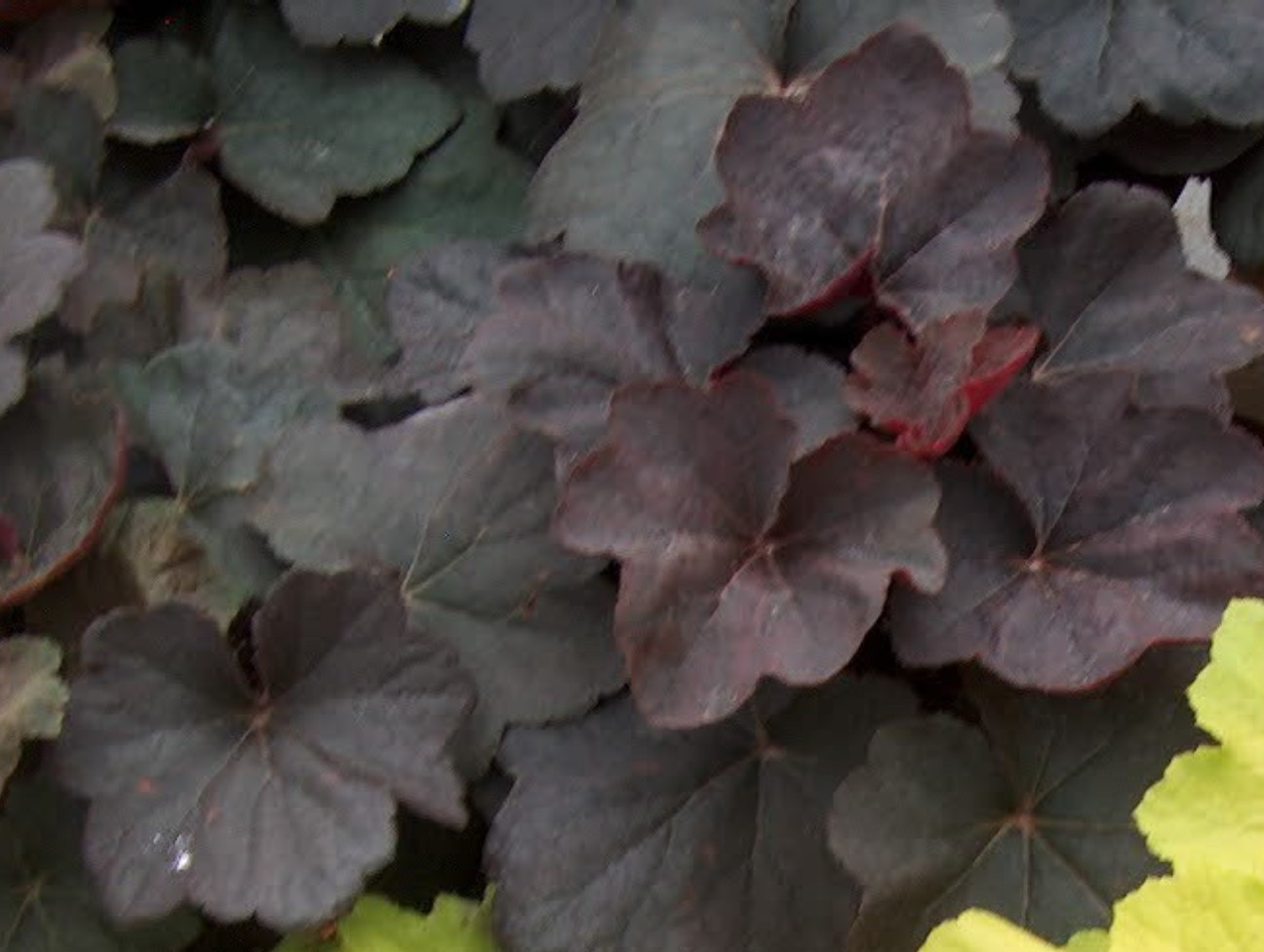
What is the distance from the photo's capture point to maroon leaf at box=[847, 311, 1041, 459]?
0.69 meters

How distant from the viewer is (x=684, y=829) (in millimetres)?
749

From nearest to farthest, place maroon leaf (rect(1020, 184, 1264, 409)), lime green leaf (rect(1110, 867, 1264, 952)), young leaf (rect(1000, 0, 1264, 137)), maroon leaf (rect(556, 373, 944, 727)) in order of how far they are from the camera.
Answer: lime green leaf (rect(1110, 867, 1264, 952)), maroon leaf (rect(556, 373, 944, 727)), maroon leaf (rect(1020, 184, 1264, 409)), young leaf (rect(1000, 0, 1264, 137))

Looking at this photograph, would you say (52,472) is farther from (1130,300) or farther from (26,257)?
(1130,300)

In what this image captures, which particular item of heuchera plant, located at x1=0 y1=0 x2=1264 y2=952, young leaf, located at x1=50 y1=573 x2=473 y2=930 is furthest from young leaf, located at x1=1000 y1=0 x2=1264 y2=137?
young leaf, located at x1=50 y1=573 x2=473 y2=930

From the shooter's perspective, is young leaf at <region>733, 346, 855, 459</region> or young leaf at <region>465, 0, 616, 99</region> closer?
young leaf at <region>733, 346, 855, 459</region>

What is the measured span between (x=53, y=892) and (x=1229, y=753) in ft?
1.68

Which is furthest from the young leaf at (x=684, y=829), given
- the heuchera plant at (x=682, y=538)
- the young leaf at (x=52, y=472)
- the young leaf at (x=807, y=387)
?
the young leaf at (x=52, y=472)

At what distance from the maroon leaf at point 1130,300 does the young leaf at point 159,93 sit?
490 millimetres

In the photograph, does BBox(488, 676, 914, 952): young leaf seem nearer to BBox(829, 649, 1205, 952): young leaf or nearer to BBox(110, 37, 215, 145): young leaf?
BBox(829, 649, 1205, 952): young leaf

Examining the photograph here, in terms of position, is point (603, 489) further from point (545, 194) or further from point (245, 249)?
point (245, 249)

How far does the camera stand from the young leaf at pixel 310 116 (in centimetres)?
97

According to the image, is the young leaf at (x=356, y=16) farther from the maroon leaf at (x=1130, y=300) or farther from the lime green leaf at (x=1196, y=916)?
the lime green leaf at (x=1196, y=916)

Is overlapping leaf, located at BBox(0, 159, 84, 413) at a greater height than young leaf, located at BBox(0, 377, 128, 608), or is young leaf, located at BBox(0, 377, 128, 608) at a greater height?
overlapping leaf, located at BBox(0, 159, 84, 413)

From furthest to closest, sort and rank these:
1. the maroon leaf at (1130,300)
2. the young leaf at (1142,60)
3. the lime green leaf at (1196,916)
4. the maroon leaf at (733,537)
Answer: the young leaf at (1142,60) → the maroon leaf at (1130,300) → the maroon leaf at (733,537) → the lime green leaf at (1196,916)
